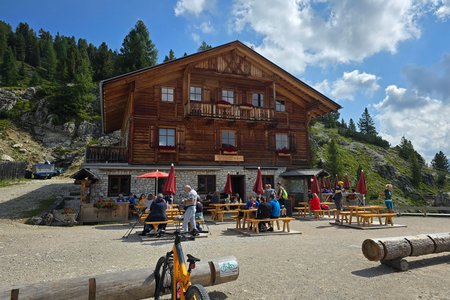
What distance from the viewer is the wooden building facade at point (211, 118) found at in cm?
1914

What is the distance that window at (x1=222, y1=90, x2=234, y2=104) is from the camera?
71.6 ft

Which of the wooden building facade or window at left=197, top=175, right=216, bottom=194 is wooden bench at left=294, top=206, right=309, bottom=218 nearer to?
the wooden building facade

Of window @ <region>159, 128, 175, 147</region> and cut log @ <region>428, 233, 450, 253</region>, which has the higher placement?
window @ <region>159, 128, 175, 147</region>

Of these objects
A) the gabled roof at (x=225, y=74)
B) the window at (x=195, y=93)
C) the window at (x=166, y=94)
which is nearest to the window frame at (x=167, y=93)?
the window at (x=166, y=94)

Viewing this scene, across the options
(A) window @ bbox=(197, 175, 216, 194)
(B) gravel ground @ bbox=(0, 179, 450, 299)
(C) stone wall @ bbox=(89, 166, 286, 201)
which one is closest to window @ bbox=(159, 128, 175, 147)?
(C) stone wall @ bbox=(89, 166, 286, 201)

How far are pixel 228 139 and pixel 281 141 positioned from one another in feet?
14.5

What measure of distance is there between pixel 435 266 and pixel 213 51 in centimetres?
1799

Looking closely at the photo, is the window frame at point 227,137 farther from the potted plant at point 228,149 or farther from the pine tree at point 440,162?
the pine tree at point 440,162

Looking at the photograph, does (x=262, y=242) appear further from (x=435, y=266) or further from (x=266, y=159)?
(x=266, y=159)

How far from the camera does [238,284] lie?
5664 mm

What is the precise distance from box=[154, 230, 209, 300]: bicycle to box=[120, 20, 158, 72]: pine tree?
61137 millimetres

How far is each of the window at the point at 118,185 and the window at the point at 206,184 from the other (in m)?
4.62

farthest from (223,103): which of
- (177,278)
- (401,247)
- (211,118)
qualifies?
(177,278)

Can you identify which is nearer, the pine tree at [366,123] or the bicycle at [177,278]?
the bicycle at [177,278]
